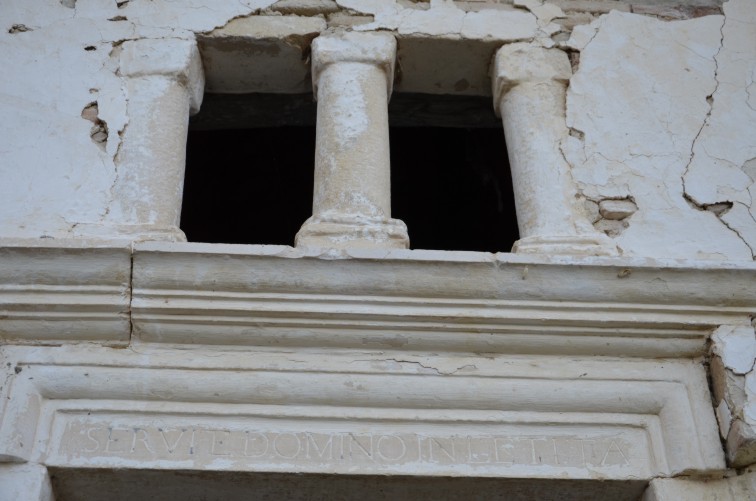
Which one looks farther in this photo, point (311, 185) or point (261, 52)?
point (311, 185)

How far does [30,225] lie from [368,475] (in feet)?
4.76

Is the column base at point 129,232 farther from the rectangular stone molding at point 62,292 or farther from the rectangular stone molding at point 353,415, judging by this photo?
the rectangular stone molding at point 353,415

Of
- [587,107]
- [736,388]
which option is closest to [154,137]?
[587,107]

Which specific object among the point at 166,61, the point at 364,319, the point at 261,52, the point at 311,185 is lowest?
the point at 364,319

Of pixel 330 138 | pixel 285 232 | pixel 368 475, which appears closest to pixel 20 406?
pixel 368 475

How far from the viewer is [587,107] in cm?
380

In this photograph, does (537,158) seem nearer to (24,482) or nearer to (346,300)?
(346,300)

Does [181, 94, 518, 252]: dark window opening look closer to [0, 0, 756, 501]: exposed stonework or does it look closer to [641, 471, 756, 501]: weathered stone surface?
[0, 0, 756, 501]: exposed stonework

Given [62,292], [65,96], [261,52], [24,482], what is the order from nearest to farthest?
[24,482], [62,292], [65,96], [261,52]

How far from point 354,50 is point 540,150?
33.6 inches

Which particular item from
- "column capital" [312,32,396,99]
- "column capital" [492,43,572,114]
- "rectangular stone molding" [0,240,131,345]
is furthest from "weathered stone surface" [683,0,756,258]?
"rectangular stone molding" [0,240,131,345]

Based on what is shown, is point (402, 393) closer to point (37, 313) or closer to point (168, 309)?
point (168, 309)

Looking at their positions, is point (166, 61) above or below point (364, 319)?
above

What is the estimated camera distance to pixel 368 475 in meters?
2.87
